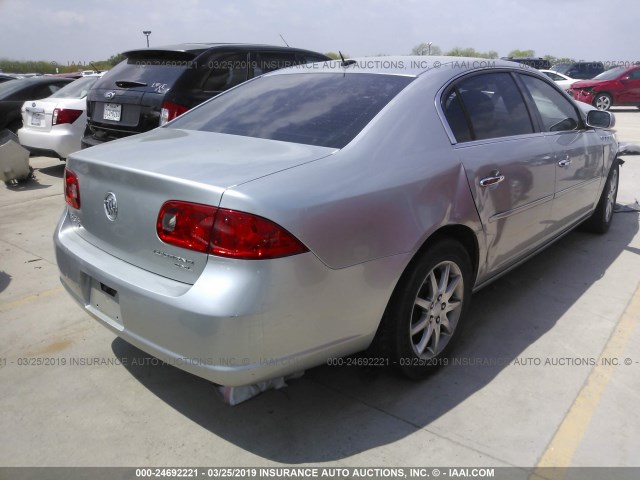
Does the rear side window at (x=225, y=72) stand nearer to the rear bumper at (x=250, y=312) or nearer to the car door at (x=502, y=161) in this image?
the car door at (x=502, y=161)

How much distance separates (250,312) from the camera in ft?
6.45

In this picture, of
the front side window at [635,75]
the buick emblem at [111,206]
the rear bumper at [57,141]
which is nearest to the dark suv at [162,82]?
the rear bumper at [57,141]

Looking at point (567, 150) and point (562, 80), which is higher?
point (562, 80)

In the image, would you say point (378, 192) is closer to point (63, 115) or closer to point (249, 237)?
point (249, 237)

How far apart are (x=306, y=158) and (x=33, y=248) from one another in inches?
138

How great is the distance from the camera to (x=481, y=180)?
113 inches

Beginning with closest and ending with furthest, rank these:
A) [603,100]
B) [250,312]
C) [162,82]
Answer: [250,312] → [162,82] → [603,100]

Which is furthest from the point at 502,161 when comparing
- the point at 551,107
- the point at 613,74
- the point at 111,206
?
the point at 613,74

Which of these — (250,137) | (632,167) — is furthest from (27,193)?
(632,167)

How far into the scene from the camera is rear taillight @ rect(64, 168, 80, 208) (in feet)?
8.89

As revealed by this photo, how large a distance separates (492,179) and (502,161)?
174mm

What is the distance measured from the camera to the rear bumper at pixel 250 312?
6.49ft

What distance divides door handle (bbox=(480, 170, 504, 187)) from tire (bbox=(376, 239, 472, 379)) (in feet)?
1.22

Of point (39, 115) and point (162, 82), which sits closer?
point (162, 82)
